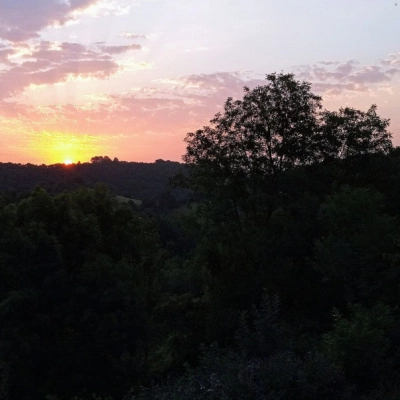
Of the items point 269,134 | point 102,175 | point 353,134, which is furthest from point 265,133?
point 102,175

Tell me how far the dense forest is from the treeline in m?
36.8

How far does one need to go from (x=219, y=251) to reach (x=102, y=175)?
7291cm

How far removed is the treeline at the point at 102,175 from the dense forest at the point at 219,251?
36.8m

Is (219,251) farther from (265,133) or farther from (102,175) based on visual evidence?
(102,175)

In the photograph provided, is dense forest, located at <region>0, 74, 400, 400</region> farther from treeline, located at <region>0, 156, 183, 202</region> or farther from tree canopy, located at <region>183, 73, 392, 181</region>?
treeline, located at <region>0, 156, 183, 202</region>

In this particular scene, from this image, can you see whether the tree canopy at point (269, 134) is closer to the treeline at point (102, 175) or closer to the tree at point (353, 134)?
the tree at point (353, 134)

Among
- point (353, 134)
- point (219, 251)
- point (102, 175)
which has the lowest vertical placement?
point (219, 251)

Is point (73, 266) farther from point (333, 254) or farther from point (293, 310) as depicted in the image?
point (333, 254)

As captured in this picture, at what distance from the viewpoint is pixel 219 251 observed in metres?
23.4

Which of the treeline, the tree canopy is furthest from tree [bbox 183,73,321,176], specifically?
the treeline

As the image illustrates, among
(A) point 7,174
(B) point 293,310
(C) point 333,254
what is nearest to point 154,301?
(B) point 293,310

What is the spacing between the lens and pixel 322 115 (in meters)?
25.2

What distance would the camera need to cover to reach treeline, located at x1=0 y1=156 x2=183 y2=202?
2849 inches

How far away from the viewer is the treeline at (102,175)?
237 feet
